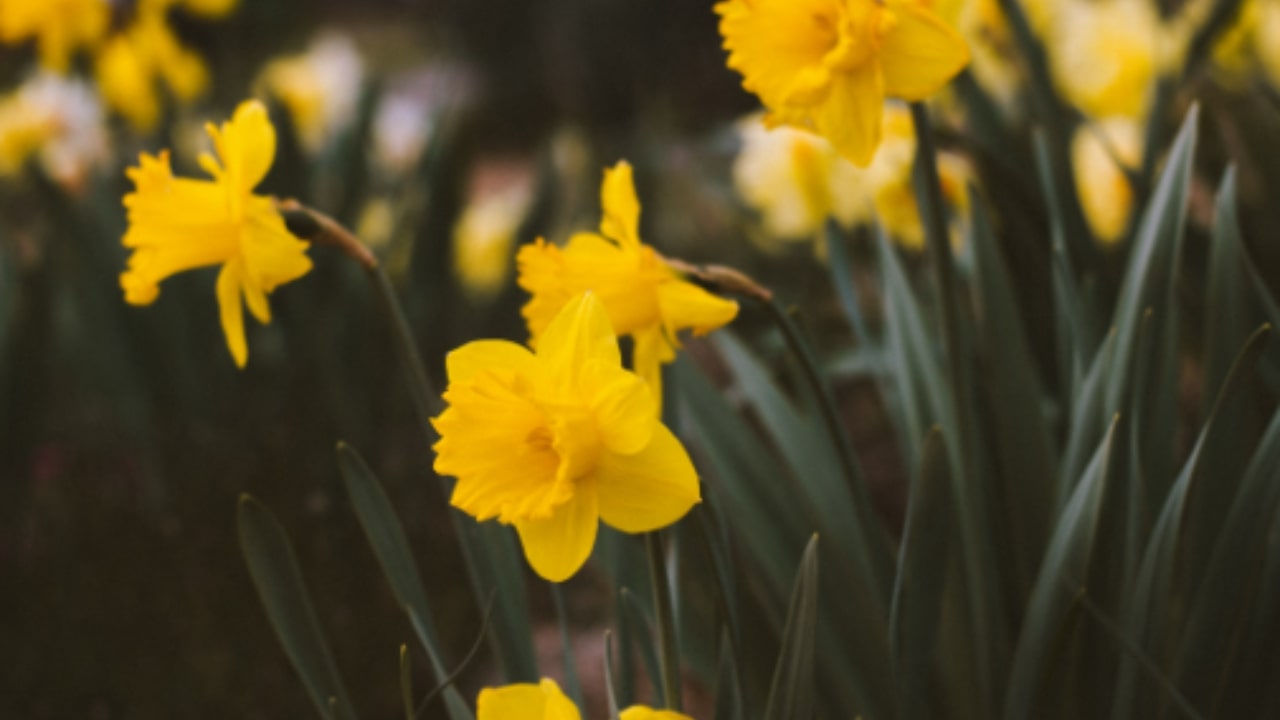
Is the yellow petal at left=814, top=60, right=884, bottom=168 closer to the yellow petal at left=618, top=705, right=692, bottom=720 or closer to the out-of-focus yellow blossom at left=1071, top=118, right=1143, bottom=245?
the yellow petal at left=618, top=705, right=692, bottom=720

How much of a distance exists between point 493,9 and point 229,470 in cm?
591

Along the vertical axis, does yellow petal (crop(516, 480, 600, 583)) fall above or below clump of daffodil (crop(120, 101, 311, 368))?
below

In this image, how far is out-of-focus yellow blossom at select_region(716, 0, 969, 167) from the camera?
58 centimetres

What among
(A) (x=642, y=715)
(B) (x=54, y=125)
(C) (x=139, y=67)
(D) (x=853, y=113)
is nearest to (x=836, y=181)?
(D) (x=853, y=113)

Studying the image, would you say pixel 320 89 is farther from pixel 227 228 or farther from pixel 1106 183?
pixel 227 228

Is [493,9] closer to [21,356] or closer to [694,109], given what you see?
[694,109]

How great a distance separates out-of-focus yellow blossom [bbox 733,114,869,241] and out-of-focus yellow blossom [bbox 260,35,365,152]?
118cm

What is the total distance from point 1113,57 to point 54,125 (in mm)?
2002

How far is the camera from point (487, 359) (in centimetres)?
53

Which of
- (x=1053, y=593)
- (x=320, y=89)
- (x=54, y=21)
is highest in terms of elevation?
(x=54, y=21)

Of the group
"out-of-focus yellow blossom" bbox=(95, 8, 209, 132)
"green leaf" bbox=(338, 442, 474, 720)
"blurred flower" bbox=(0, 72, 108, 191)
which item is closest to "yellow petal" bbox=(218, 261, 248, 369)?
"green leaf" bbox=(338, 442, 474, 720)

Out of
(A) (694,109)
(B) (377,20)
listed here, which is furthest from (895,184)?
(B) (377,20)

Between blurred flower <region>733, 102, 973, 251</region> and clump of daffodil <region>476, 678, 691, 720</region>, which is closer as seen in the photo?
clump of daffodil <region>476, 678, 691, 720</region>

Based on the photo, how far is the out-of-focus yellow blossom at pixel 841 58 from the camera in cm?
58
